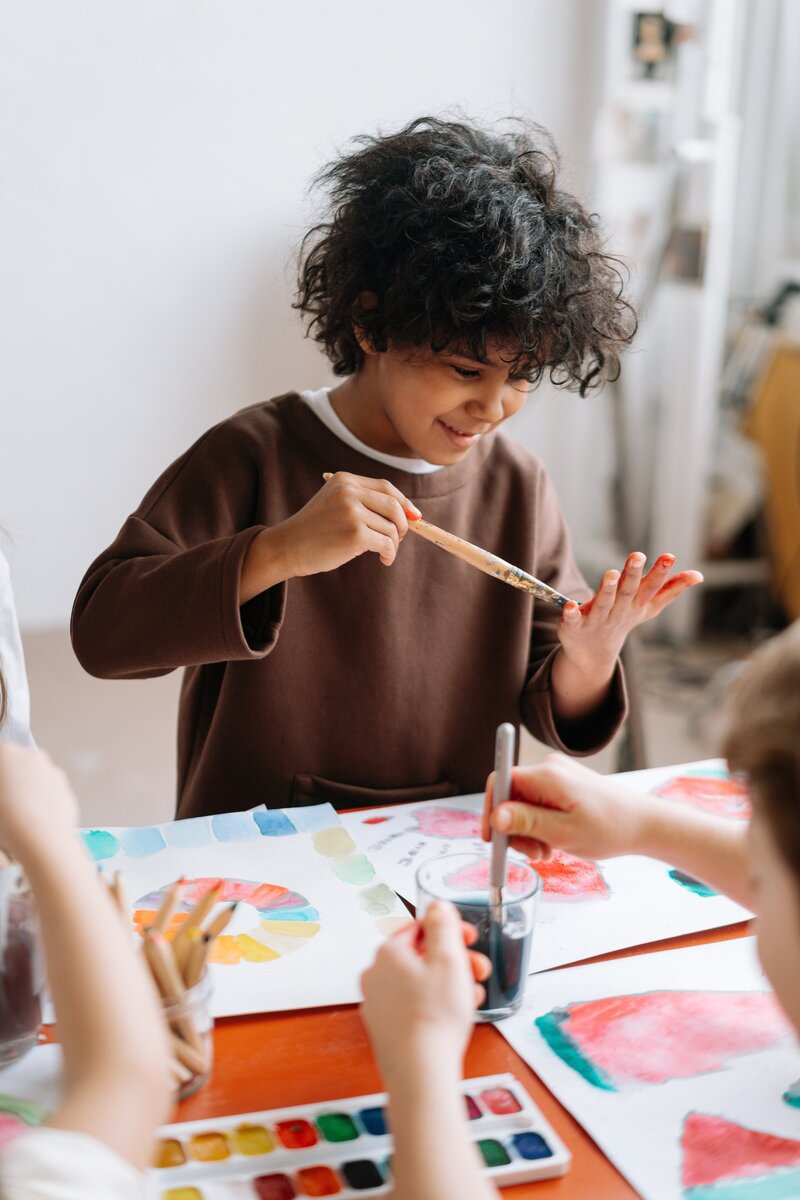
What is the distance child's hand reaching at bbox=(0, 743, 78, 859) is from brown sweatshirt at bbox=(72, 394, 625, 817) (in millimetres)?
411

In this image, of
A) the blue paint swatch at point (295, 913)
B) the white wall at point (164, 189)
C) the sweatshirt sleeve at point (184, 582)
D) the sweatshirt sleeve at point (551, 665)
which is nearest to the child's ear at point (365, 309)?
the sweatshirt sleeve at point (184, 582)

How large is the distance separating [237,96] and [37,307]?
67cm

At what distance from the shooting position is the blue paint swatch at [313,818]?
0.96m

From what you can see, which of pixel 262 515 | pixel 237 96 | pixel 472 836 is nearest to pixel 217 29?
pixel 237 96

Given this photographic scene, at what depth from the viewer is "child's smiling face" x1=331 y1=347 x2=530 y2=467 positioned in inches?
41.2

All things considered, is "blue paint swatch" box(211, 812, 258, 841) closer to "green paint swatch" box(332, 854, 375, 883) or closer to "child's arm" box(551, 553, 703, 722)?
"green paint swatch" box(332, 854, 375, 883)

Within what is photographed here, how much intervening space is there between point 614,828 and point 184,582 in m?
0.41

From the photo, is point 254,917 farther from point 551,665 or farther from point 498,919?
point 551,665

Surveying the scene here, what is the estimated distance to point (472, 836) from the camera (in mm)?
963

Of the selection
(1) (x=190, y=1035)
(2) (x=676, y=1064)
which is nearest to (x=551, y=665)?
(2) (x=676, y=1064)

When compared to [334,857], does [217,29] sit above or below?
above

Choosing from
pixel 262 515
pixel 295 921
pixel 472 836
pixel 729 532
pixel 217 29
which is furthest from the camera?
pixel 729 532

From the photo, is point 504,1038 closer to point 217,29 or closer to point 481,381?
point 481,381

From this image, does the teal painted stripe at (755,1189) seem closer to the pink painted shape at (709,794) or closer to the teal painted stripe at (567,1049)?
the teal painted stripe at (567,1049)
